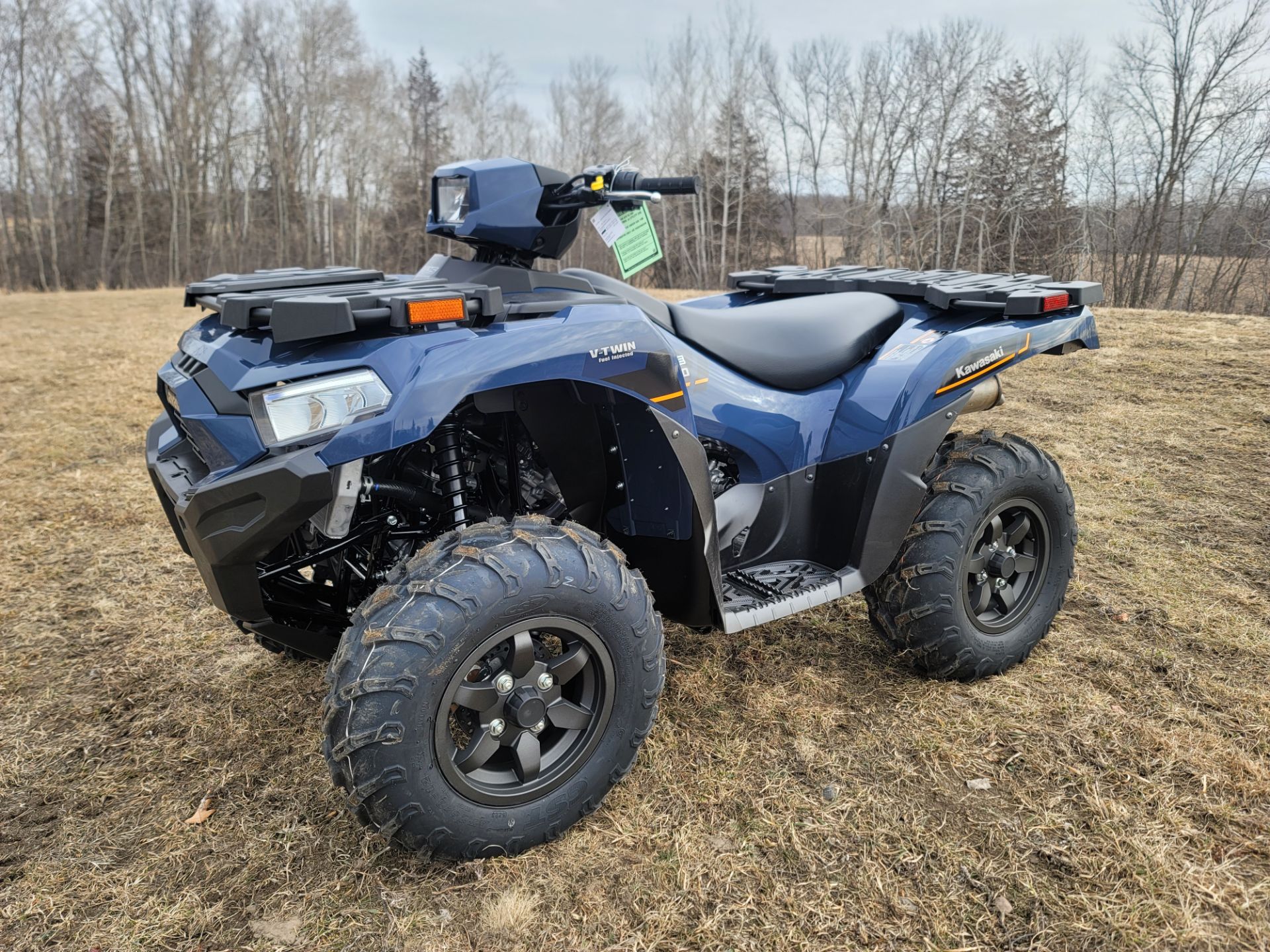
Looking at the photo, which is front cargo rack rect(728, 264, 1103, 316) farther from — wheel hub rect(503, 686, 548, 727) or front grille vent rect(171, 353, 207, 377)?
front grille vent rect(171, 353, 207, 377)

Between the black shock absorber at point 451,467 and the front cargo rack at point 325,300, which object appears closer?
the front cargo rack at point 325,300

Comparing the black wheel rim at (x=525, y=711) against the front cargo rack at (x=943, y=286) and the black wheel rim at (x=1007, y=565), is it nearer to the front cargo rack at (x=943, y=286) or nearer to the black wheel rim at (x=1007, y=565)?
the black wheel rim at (x=1007, y=565)

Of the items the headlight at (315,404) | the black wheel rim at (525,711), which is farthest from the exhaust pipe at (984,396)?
the headlight at (315,404)

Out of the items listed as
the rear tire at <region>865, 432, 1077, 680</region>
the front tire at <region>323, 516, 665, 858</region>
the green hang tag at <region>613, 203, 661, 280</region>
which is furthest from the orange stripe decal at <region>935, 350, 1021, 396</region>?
the front tire at <region>323, 516, 665, 858</region>

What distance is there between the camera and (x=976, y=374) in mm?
2898

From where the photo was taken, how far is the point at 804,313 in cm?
290

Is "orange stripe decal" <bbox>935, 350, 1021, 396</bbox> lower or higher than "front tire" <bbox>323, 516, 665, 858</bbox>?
higher

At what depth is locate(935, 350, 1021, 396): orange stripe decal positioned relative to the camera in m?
2.82

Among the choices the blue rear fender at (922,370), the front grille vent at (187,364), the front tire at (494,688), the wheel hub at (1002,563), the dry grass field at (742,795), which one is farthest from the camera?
the wheel hub at (1002,563)

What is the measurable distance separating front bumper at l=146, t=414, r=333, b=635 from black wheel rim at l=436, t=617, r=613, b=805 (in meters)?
0.52

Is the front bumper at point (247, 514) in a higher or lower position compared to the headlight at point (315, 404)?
lower

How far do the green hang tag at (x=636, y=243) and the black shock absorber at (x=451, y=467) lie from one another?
0.77m

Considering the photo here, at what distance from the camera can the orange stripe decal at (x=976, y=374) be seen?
9.26 ft

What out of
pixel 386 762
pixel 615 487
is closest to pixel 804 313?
pixel 615 487
